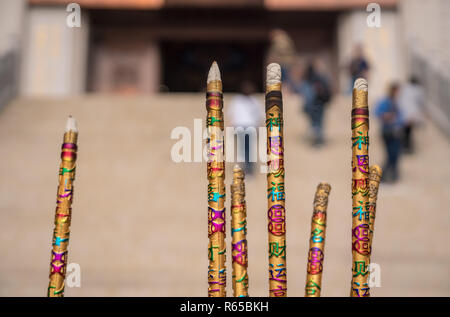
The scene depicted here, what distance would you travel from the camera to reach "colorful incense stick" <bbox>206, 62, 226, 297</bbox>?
5.30 ft

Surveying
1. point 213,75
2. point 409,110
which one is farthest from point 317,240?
point 409,110

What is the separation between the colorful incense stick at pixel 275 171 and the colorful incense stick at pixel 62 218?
684 mm

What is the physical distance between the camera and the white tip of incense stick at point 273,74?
64.3 inches

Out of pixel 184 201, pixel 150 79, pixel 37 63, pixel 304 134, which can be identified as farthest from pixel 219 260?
pixel 150 79

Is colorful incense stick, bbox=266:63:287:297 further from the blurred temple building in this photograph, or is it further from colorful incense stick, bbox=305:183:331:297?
the blurred temple building

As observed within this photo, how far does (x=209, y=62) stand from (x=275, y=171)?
531 inches

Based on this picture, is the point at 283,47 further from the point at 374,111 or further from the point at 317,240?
the point at 317,240

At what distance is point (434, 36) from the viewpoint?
1070 cm

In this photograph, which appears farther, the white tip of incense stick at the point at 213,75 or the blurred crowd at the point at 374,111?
the blurred crowd at the point at 374,111

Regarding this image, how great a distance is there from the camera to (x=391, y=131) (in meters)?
5.74

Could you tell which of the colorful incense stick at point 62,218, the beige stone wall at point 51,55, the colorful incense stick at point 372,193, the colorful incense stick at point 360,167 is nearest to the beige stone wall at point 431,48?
the colorful incense stick at point 372,193

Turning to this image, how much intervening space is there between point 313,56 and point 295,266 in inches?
435

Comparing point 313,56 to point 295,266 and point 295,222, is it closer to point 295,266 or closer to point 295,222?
point 295,222

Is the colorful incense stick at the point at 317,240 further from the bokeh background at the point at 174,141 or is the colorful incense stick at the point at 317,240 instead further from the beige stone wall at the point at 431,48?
the beige stone wall at the point at 431,48
